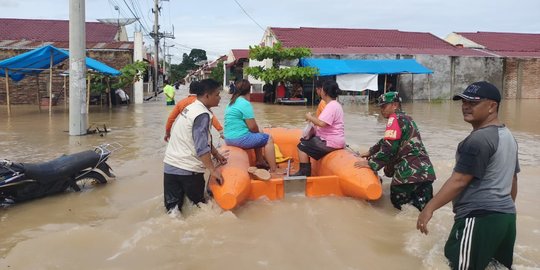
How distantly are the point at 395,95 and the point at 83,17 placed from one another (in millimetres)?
7859

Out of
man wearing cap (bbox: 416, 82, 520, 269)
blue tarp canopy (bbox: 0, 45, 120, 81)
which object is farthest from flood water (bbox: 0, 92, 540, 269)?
blue tarp canopy (bbox: 0, 45, 120, 81)

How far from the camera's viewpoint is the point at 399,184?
464 centimetres

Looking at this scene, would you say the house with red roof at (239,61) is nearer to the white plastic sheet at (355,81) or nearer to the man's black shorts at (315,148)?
the white plastic sheet at (355,81)

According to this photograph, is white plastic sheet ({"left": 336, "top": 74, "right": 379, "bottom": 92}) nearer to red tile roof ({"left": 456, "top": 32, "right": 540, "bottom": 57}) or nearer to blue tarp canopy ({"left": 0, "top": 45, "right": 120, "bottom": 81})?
red tile roof ({"left": 456, "top": 32, "right": 540, "bottom": 57})

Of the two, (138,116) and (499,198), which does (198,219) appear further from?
(138,116)

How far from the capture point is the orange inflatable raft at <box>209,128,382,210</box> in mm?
4544

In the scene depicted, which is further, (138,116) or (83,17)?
(138,116)

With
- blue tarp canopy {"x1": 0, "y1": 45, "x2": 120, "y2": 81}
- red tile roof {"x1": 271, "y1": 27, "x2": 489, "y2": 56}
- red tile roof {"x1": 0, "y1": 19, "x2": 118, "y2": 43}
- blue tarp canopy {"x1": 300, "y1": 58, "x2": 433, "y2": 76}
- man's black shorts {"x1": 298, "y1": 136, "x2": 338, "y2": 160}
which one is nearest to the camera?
man's black shorts {"x1": 298, "y1": 136, "x2": 338, "y2": 160}

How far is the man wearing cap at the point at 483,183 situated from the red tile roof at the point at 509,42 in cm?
2892

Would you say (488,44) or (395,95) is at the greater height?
(488,44)

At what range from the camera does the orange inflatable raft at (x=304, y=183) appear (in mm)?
4544

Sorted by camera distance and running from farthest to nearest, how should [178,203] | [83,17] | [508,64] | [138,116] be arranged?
[508,64]
[138,116]
[83,17]
[178,203]

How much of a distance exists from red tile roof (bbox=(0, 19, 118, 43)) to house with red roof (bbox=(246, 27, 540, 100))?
956 centimetres

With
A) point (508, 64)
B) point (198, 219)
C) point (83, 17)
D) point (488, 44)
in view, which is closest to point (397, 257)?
point (198, 219)
